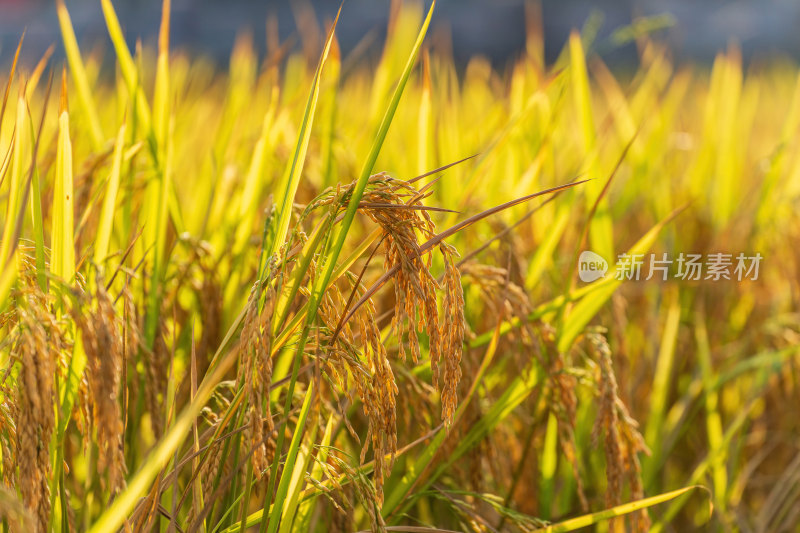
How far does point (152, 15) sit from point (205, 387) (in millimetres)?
9918


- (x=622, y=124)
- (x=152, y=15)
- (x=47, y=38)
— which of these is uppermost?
(x=152, y=15)

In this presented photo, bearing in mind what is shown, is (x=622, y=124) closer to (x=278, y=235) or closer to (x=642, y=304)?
(x=642, y=304)

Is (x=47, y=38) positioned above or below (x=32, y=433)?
above

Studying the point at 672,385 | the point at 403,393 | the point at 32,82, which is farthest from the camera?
the point at 672,385

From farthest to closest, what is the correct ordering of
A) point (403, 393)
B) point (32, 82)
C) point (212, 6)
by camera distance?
1. point (212, 6)
2. point (32, 82)
3. point (403, 393)

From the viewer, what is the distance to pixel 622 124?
61.4 inches

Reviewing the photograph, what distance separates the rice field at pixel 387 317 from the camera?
0.54 meters

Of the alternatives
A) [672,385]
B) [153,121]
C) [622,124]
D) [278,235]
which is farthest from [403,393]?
[622,124]

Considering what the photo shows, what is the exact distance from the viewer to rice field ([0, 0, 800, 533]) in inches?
21.1

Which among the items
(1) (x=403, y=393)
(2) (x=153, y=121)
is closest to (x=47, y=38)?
(2) (x=153, y=121)

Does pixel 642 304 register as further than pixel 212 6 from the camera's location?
No

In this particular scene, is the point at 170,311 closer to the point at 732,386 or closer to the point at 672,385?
the point at 672,385

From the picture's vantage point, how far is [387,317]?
1.02 meters

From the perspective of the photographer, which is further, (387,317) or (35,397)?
(387,317)
